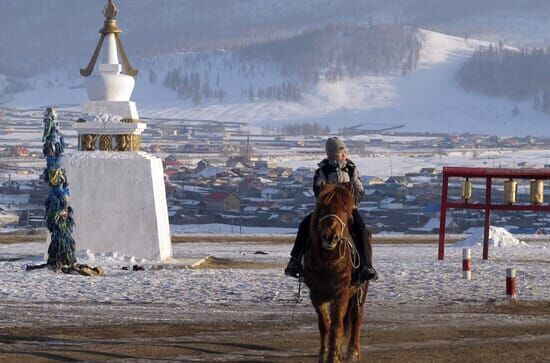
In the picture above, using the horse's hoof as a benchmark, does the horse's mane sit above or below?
above

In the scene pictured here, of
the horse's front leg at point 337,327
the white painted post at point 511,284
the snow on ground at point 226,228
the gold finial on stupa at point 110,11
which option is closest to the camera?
the horse's front leg at point 337,327

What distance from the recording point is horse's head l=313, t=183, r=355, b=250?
15.3 m

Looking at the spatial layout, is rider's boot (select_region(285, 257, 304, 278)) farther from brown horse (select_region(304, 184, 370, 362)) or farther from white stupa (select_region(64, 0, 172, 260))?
white stupa (select_region(64, 0, 172, 260))

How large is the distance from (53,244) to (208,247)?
574 inches

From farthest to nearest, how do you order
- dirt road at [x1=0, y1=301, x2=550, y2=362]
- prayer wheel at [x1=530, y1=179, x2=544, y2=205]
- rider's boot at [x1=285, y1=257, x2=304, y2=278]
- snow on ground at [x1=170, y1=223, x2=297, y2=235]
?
snow on ground at [x1=170, y1=223, x2=297, y2=235]
prayer wheel at [x1=530, y1=179, x2=544, y2=205]
dirt road at [x1=0, y1=301, x2=550, y2=362]
rider's boot at [x1=285, y1=257, x2=304, y2=278]

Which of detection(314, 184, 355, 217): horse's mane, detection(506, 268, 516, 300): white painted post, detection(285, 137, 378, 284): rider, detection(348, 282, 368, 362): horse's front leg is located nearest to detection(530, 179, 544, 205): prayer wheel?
detection(506, 268, 516, 300): white painted post

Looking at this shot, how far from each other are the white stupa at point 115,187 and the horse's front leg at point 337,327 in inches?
668

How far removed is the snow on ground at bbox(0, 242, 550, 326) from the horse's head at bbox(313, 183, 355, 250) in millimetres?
6689

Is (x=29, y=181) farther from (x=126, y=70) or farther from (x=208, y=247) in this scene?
(x=126, y=70)

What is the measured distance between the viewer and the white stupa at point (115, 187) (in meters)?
32.4

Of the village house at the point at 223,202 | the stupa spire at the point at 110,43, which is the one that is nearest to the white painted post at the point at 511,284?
the stupa spire at the point at 110,43

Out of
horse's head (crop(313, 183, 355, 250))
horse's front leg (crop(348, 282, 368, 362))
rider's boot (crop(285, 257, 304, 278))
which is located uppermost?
horse's head (crop(313, 183, 355, 250))

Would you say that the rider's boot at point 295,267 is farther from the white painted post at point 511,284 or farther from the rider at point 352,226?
the white painted post at point 511,284

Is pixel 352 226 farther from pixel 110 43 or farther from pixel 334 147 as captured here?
pixel 110 43
